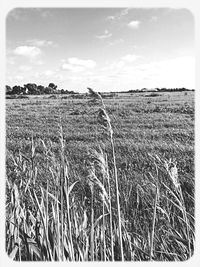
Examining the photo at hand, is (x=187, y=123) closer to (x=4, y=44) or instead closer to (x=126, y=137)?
(x=126, y=137)

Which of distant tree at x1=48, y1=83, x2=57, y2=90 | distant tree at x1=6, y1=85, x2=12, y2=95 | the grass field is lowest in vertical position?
the grass field

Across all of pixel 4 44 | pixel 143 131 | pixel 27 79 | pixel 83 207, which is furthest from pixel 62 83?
pixel 83 207

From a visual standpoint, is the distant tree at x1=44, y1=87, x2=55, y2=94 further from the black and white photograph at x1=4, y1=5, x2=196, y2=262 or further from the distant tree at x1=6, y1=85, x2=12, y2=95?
the distant tree at x1=6, y1=85, x2=12, y2=95

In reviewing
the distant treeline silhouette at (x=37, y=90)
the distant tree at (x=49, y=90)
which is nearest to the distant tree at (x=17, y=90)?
the distant treeline silhouette at (x=37, y=90)

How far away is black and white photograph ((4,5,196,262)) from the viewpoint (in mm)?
1639

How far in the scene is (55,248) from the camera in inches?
54.1

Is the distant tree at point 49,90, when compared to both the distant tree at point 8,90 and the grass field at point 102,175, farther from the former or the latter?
the distant tree at point 8,90

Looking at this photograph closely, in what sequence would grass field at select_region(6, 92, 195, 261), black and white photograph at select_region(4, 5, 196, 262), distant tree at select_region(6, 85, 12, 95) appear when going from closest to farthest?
grass field at select_region(6, 92, 195, 261) < black and white photograph at select_region(4, 5, 196, 262) < distant tree at select_region(6, 85, 12, 95)

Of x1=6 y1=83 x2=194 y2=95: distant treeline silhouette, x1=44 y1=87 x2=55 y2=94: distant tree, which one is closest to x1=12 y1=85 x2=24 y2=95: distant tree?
x1=6 y1=83 x2=194 y2=95: distant treeline silhouette

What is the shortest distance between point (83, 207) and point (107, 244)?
9.7 inches

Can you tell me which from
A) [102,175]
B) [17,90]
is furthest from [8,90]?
[102,175]

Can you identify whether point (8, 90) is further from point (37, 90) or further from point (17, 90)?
point (37, 90)

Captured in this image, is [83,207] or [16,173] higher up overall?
[16,173]

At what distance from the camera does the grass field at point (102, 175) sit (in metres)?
1.45
